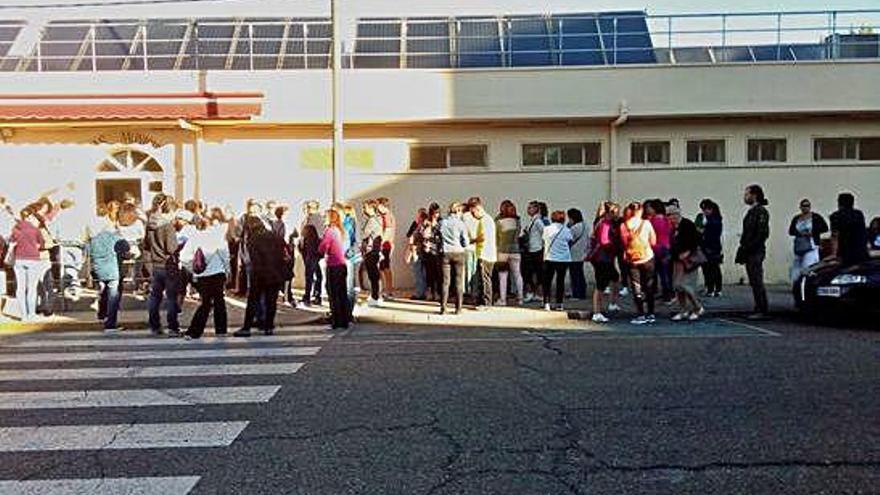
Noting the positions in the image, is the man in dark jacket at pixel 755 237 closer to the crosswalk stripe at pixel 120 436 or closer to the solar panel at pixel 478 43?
the solar panel at pixel 478 43

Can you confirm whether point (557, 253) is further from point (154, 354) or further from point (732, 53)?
point (732, 53)

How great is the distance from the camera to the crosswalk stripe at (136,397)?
6828 millimetres

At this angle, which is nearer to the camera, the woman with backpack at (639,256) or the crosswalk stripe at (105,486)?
the crosswalk stripe at (105,486)

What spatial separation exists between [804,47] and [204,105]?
12.9m

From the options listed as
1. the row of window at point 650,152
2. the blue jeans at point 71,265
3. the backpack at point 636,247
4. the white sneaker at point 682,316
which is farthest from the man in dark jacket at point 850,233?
the blue jeans at point 71,265

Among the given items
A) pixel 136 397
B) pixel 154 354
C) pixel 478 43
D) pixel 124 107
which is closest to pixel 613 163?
pixel 478 43

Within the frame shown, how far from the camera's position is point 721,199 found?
16953 mm

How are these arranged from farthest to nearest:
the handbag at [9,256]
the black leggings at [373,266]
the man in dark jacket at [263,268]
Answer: the black leggings at [373,266], the handbag at [9,256], the man in dark jacket at [263,268]

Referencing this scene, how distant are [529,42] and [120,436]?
14.3 m

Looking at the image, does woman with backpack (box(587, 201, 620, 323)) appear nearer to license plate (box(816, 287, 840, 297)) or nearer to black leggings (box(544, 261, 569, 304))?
black leggings (box(544, 261, 569, 304))

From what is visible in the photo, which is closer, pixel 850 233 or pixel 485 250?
pixel 850 233

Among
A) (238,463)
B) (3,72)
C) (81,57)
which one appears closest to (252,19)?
(81,57)

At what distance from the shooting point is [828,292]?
10930 millimetres

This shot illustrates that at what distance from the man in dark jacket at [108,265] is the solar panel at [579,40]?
10.3m
